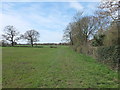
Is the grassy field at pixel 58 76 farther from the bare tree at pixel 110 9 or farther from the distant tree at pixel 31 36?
the distant tree at pixel 31 36

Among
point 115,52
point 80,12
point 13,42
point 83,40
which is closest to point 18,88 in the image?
point 115,52

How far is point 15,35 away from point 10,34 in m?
2.38

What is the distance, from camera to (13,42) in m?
55.1

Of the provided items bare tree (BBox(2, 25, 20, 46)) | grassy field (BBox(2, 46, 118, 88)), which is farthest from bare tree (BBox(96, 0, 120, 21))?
bare tree (BBox(2, 25, 20, 46))

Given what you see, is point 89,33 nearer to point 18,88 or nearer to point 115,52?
point 115,52

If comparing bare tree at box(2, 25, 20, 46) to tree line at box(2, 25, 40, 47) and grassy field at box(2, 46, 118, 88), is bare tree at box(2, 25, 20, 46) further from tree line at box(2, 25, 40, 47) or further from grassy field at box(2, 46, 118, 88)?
grassy field at box(2, 46, 118, 88)

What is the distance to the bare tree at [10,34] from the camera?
52.3 meters

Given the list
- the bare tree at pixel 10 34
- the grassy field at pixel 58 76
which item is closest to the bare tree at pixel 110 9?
the grassy field at pixel 58 76

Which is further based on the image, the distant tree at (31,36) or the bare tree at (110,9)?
the distant tree at (31,36)

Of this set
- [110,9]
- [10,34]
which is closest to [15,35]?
[10,34]

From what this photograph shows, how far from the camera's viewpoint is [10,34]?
174 feet

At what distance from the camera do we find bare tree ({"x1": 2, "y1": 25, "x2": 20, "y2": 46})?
172 feet

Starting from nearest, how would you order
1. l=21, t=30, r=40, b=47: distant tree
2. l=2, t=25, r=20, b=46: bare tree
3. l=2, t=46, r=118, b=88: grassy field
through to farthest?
l=2, t=46, r=118, b=88: grassy field
l=2, t=25, r=20, b=46: bare tree
l=21, t=30, r=40, b=47: distant tree

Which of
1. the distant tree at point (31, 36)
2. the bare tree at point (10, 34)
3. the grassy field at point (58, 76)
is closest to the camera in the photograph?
the grassy field at point (58, 76)
